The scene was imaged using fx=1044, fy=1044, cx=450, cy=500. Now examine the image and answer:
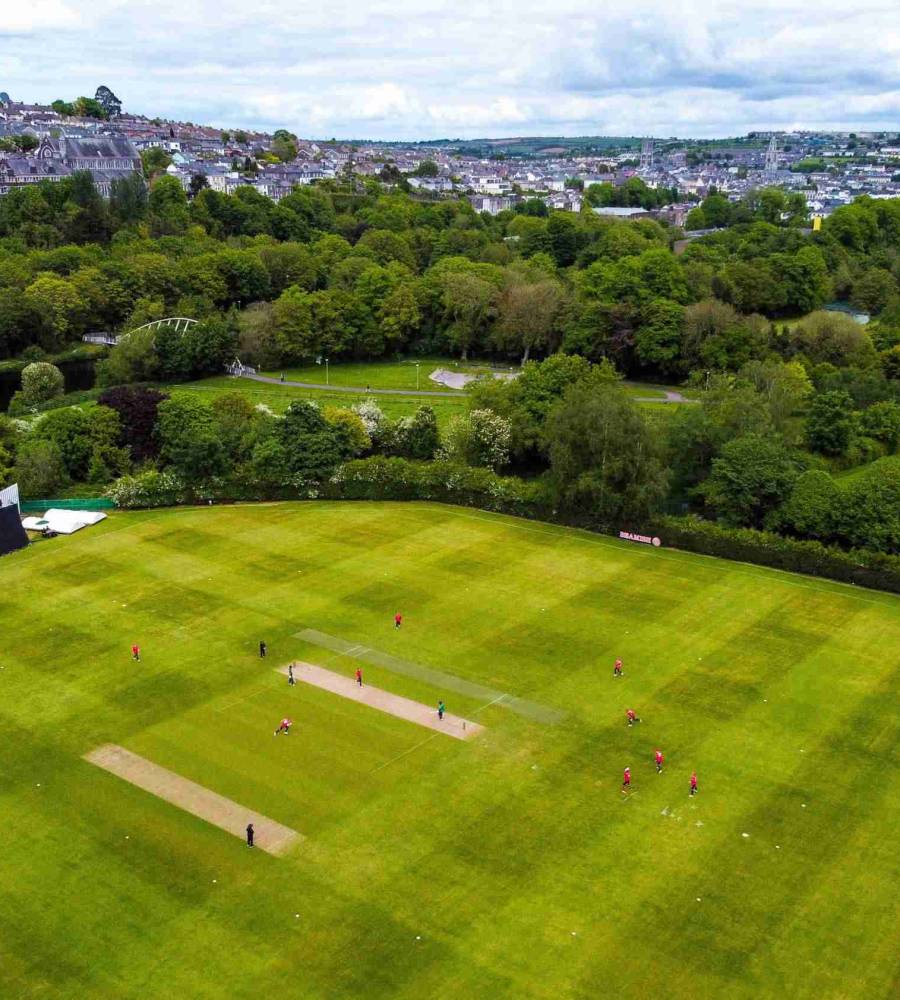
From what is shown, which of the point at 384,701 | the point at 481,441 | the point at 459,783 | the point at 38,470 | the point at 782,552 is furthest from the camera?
the point at 481,441

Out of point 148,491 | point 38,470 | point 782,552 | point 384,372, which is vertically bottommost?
point 384,372

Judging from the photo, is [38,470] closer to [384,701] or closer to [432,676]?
[432,676]

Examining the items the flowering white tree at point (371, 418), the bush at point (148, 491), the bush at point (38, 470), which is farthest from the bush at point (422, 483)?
the bush at point (38, 470)

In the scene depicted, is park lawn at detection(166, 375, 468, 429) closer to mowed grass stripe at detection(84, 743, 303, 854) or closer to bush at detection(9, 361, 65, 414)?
bush at detection(9, 361, 65, 414)

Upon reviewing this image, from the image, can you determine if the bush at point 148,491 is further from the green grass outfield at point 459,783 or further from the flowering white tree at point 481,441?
the flowering white tree at point 481,441

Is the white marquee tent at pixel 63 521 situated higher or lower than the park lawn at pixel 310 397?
higher

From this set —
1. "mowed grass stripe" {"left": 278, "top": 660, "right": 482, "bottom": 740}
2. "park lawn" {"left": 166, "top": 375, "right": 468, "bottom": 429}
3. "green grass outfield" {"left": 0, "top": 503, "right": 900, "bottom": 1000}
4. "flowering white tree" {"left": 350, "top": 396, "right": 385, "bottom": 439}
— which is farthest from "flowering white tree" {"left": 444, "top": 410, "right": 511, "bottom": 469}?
"mowed grass stripe" {"left": 278, "top": 660, "right": 482, "bottom": 740}

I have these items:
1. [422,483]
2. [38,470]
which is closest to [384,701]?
[422,483]
